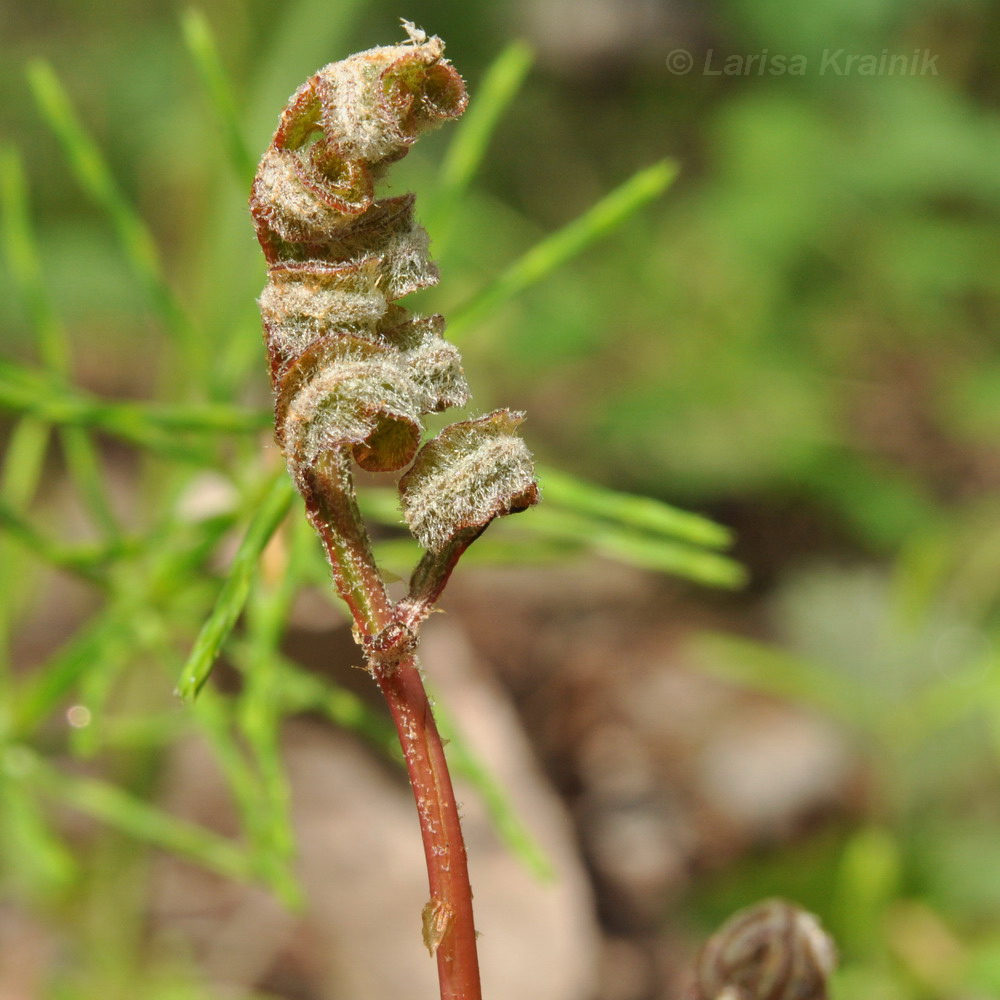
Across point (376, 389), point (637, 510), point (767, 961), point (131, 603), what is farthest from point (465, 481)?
point (131, 603)

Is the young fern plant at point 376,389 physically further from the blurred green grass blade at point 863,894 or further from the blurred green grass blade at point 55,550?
the blurred green grass blade at point 863,894

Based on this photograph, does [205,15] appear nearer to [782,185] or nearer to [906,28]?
[782,185]

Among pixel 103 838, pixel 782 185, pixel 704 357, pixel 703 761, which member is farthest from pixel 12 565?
pixel 782 185

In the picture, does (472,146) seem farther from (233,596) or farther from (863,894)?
(863,894)

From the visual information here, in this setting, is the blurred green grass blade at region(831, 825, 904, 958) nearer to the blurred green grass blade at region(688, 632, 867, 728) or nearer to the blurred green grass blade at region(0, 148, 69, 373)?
the blurred green grass blade at region(688, 632, 867, 728)

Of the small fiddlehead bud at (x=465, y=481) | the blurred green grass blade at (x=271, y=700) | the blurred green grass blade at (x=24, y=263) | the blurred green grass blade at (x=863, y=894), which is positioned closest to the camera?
the small fiddlehead bud at (x=465, y=481)

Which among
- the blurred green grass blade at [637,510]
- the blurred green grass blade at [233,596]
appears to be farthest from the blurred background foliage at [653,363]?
the blurred green grass blade at [233,596]
